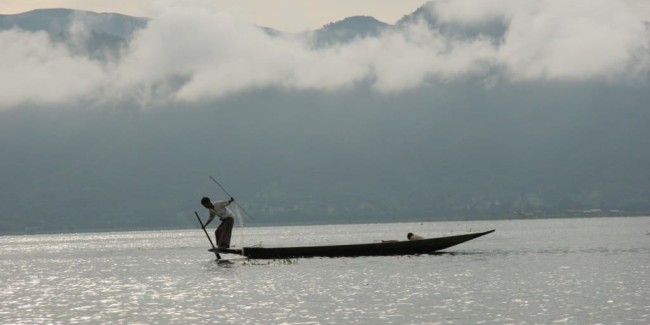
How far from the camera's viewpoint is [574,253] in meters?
84.8

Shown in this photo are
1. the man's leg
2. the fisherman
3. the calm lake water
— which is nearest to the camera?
the calm lake water

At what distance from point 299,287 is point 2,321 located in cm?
1668

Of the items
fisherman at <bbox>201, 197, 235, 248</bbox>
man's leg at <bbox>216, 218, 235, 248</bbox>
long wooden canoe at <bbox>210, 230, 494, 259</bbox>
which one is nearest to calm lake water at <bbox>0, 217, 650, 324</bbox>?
long wooden canoe at <bbox>210, 230, 494, 259</bbox>

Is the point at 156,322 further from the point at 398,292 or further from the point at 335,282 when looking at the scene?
the point at 335,282

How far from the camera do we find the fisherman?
6569cm

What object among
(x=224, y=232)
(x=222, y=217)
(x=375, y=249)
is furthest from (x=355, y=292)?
(x=375, y=249)

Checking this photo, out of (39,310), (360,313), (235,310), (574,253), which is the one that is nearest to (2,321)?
(39,310)

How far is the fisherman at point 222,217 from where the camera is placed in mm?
65688

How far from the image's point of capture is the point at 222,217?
67.5 meters

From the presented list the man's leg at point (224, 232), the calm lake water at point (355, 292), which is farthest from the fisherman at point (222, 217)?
the calm lake water at point (355, 292)

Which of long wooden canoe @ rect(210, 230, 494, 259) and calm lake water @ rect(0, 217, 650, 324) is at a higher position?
long wooden canoe @ rect(210, 230, 494, 259)

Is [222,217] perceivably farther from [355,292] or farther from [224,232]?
[355,292]

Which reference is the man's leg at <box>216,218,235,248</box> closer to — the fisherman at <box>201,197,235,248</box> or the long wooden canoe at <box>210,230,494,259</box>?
the fisherman at <box>201,197,235,248</box>

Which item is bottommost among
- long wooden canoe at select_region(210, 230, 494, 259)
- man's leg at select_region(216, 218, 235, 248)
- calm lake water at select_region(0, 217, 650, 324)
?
calm lake water at select_region(0, 217, 650, 324)
